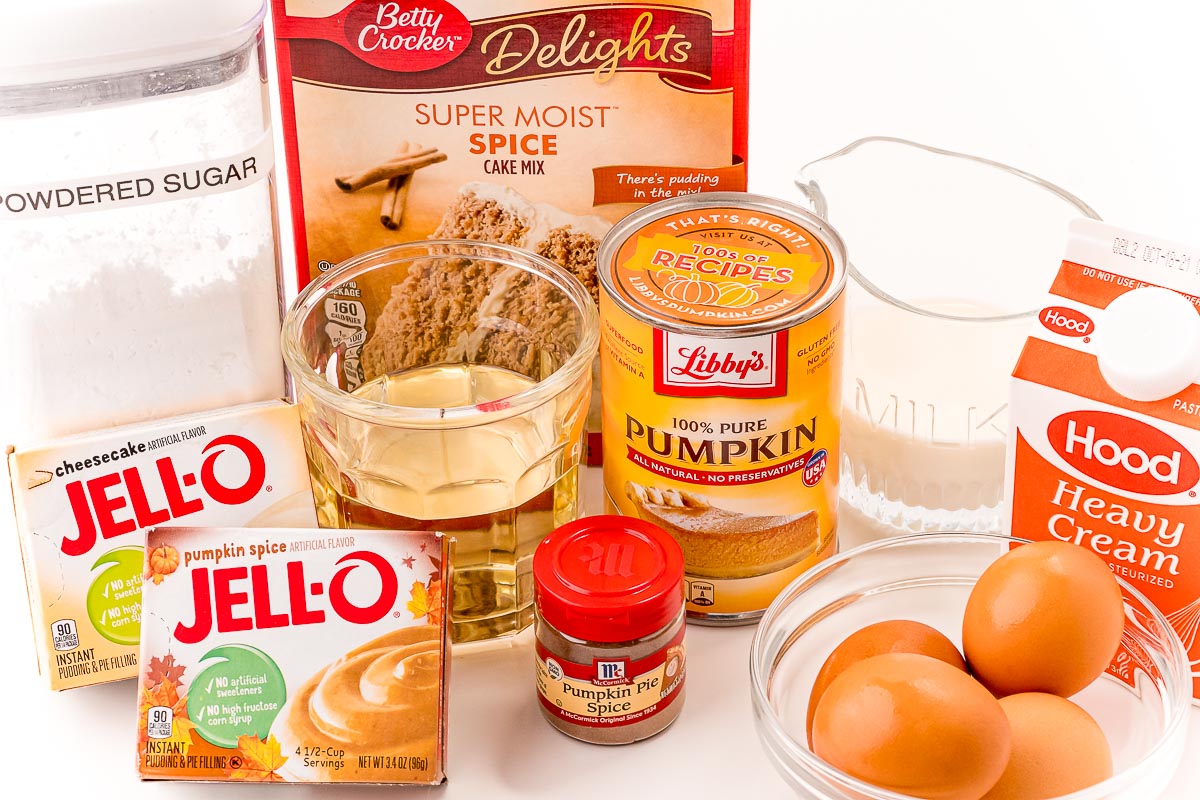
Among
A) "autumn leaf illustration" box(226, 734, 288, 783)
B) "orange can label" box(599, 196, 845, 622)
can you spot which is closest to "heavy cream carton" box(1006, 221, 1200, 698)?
"orange can label" box(599, 196, 845, 622)

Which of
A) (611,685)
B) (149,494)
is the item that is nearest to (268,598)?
(149,494)

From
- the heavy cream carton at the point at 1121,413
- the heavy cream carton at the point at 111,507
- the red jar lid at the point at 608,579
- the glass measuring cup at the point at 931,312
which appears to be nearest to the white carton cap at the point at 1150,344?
the heavy cream carton at the point at 1121,413

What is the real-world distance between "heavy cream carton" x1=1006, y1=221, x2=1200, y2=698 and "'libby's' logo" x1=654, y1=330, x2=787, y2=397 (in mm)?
176

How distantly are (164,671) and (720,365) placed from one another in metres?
0.45

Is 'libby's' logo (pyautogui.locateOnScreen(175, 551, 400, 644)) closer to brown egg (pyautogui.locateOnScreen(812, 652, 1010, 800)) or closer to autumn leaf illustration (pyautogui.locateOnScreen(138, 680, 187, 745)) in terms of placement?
autumn leaf illustration (pyautogui.locateOnScreen(138, 680, 187, 745))

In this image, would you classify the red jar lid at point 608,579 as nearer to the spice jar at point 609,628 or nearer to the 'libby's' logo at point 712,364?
the spice jar at point 609,628

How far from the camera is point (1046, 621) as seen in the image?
3.64ft

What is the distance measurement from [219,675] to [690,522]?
1.19 ft

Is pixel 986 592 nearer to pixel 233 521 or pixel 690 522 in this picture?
pixel 690 522

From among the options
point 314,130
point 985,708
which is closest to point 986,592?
point 985,708

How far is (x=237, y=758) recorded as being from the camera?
1.15 meters

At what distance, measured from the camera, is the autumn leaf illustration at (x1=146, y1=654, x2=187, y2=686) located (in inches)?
46.1

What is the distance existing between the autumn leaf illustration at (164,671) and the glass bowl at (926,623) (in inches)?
15.8

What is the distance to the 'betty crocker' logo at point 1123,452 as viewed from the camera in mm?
1166
